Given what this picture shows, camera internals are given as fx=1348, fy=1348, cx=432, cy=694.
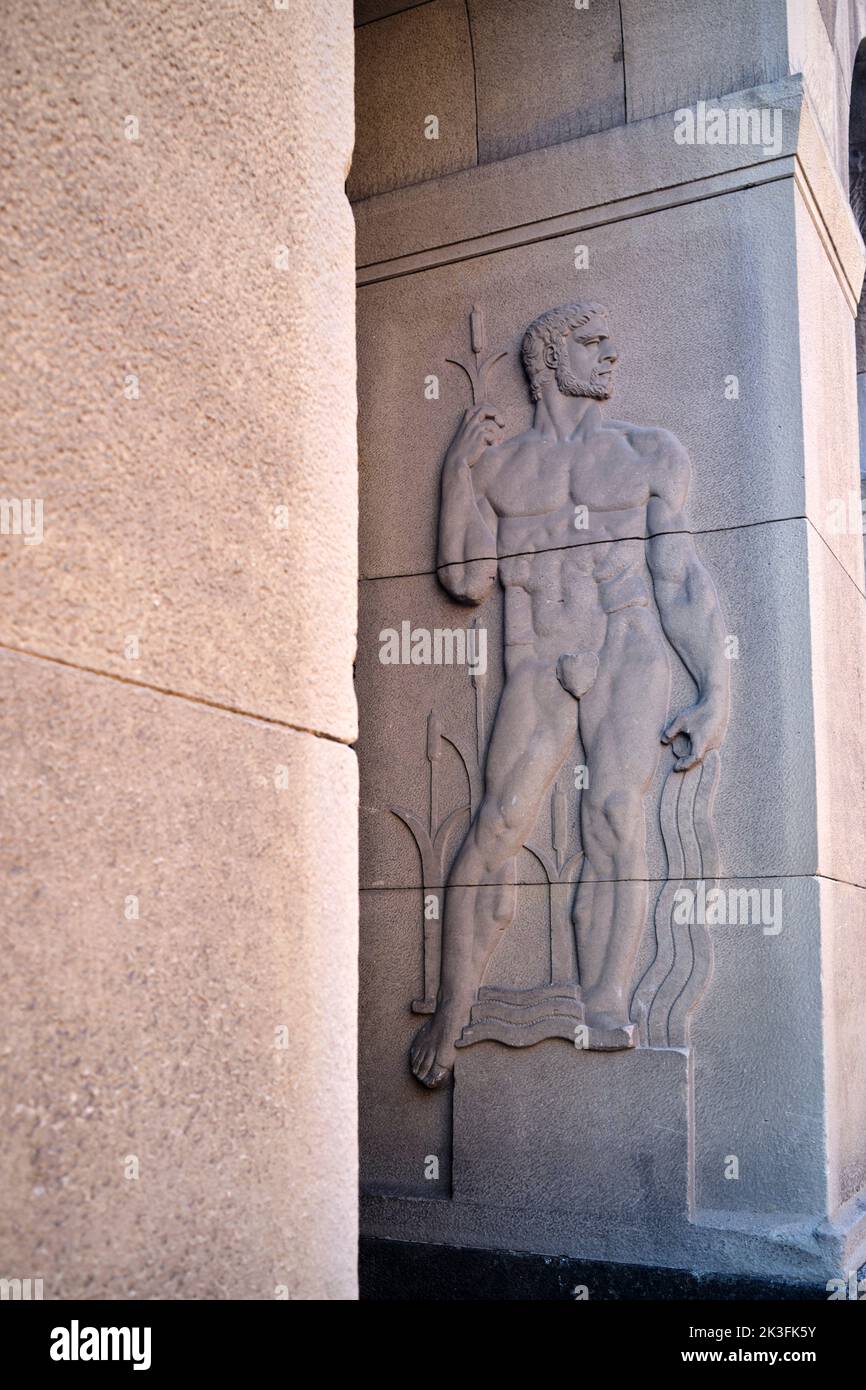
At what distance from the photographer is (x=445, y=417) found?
652 cm

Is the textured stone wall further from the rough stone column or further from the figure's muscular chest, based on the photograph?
the rough stone column

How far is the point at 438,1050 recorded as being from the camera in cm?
596

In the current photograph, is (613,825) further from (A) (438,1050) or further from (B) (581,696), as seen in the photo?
(A) (438,1050)

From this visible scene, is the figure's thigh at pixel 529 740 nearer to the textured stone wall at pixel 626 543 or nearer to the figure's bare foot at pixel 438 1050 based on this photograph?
the textured stone wall at pixel 626 543

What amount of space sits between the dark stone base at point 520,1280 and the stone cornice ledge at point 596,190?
4.51 metres

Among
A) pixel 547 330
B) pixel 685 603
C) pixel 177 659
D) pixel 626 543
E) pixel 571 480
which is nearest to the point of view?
pixel 177 659

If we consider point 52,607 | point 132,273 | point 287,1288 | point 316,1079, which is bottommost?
point 287,1288

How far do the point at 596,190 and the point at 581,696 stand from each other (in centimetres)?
235

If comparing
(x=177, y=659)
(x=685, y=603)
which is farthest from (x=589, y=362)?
(x=177, y=659)

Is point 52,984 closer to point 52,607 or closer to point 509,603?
point 52,607
